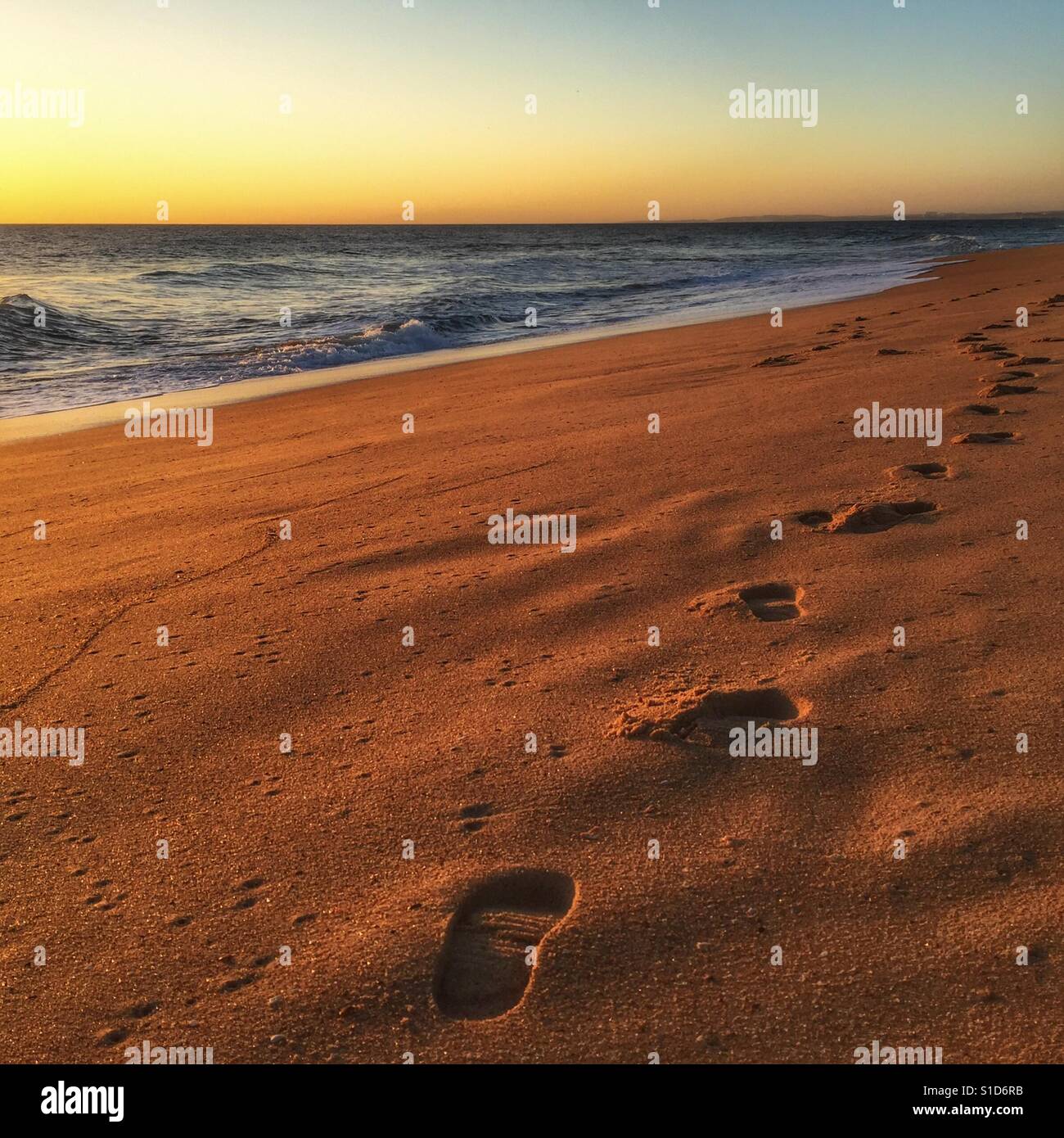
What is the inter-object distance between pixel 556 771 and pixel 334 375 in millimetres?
10502

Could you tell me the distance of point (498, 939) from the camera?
1.99m

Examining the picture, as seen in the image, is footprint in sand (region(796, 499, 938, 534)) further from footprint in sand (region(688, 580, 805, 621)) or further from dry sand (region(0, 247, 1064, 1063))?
footprint in sand (region(688, 580, 805, 621))

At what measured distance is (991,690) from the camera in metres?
2.70

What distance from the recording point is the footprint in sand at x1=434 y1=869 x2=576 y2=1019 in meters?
1.86

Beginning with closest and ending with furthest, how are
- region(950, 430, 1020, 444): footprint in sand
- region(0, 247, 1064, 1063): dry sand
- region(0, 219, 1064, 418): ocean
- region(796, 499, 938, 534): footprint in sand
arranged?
region(0, 247, 1064, 1063): dry sand < region(796, 499, 938, 534): footprint in sand < region(950, 430, 1020, 444): footprint in sand < region(0, 219, 1064, 418): ocean

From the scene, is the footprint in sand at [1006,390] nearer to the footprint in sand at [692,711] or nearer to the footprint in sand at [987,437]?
the footprint in sand at [987,437]

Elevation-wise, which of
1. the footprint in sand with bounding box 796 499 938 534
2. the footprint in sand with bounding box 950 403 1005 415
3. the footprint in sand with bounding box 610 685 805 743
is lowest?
the footprint in sand with bounding box 610 685 805 743

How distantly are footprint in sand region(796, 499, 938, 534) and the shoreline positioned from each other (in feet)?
23.5

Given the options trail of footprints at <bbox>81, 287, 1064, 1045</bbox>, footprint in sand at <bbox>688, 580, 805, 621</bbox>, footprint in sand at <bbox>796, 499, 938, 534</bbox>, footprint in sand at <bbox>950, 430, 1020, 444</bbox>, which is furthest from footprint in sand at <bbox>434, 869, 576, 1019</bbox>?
footprint in sand at <bbox>950, 430, 1020, 444</bbox>

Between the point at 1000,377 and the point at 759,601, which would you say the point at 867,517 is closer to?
the point at 759,601

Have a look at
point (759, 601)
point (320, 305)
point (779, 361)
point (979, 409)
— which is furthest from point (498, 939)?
point (320, 305)

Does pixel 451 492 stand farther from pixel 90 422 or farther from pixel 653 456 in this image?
pixel 90 422

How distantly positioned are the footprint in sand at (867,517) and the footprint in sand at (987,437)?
1074mm
